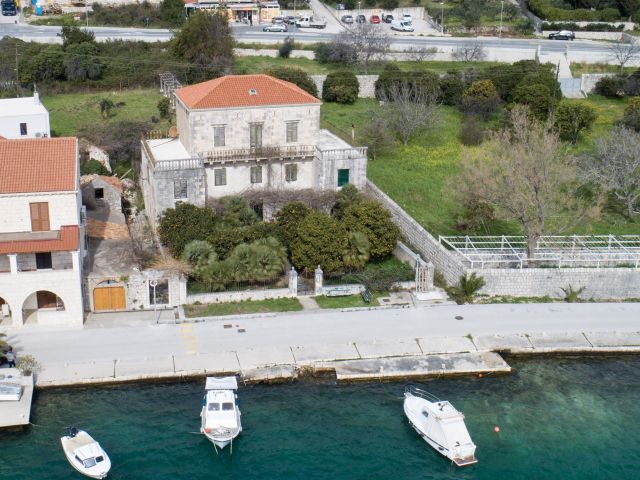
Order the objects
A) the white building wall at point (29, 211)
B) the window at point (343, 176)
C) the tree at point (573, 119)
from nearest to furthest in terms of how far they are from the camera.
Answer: the white building wall at point (29, 211) < the window at point (343, 176) < the tree at point (573, 119)

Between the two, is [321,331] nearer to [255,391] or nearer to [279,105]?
[255,391]

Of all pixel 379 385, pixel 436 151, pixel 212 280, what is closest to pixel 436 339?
pixel 379 385

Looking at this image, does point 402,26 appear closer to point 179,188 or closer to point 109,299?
point 179,188

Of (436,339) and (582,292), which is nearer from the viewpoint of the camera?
(436,339)

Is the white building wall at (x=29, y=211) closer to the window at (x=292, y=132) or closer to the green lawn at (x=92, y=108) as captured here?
the window at (x=292, y=132)

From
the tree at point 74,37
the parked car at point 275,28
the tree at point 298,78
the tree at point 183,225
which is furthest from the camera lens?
the parked car at point 275,28

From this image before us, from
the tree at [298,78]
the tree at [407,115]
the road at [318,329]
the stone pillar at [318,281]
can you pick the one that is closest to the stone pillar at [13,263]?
the road at [318,329]
